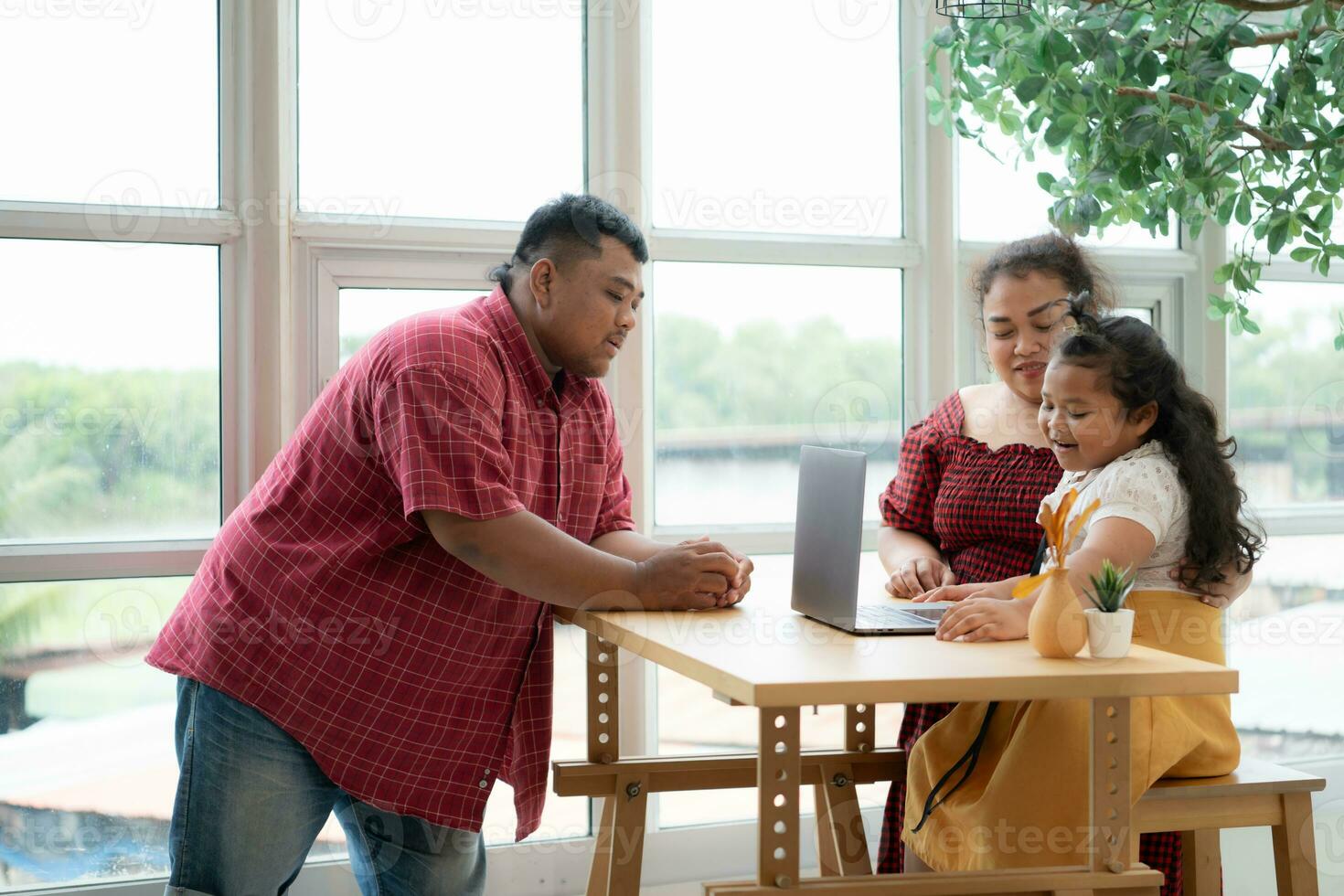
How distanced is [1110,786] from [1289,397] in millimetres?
2418

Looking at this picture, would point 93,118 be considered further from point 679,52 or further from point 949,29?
point 949,29

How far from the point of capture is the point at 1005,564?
81.3 inches

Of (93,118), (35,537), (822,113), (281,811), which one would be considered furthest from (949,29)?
(35,537)

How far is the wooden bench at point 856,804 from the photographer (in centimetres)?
164

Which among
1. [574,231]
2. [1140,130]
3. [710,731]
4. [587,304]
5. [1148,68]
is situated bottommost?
[710,731]

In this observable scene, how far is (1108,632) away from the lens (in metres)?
1.34

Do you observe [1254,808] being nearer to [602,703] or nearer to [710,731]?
[602,703]

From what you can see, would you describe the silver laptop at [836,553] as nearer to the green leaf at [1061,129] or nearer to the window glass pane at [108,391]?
the green leaf at [1061,129]

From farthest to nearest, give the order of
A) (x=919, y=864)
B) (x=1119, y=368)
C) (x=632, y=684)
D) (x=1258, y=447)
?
(x=1258, y=447), (x=632, y=684), (x=919, y=864), (x=1119, y=368)

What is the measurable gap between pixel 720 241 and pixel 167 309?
1.21 metres

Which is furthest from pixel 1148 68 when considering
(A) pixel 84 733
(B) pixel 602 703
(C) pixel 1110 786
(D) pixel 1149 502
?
(A) pixel 84 733

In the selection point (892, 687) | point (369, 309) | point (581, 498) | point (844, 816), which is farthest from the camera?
point (369, 309)

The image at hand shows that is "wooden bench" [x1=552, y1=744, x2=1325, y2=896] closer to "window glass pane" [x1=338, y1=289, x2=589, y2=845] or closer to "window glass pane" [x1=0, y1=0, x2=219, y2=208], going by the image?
"window glass pane" [x1=338, y1=289, x2=589, y2=845]

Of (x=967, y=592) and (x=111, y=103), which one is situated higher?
(x=111, y=103)
